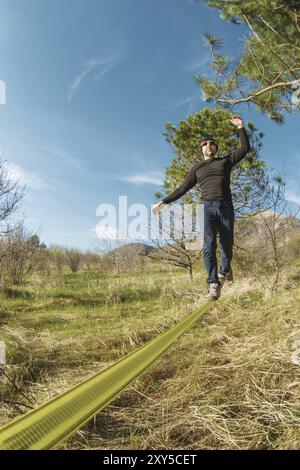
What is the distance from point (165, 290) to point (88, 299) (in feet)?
8.90

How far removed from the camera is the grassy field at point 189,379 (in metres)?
2.40

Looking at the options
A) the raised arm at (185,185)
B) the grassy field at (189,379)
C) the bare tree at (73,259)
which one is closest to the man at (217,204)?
the raised arm at (185,185)

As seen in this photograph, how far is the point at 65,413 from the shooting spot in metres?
1.51

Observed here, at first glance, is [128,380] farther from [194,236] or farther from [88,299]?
[194,236]

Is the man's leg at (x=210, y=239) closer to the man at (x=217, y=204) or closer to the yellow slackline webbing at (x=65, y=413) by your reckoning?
the man at (x=217, y=204)

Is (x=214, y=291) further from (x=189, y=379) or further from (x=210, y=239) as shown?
(x=189, y=379)

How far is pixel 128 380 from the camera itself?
6.25 feet

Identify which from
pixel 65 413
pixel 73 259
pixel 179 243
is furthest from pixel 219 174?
pixel 73 259

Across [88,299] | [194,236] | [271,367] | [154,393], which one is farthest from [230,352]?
[194,236]

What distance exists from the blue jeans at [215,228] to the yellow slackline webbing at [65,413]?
10.5 ft

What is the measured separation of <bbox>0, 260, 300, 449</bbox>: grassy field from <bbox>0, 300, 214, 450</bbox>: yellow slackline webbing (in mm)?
714

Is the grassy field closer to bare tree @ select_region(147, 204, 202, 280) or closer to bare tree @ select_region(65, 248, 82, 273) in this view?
bare tree @ select_region(147, 204, 202, 280)

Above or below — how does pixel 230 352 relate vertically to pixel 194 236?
below

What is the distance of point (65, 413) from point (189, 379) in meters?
2.01
